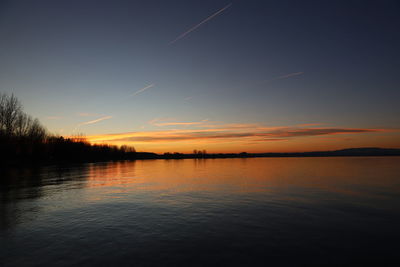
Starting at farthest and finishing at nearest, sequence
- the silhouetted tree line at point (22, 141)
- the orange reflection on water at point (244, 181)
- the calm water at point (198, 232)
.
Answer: the silhouetted tree line at point (22, 141), the orange reflection on water at point (244, 181), the calm water at point (198, 232)

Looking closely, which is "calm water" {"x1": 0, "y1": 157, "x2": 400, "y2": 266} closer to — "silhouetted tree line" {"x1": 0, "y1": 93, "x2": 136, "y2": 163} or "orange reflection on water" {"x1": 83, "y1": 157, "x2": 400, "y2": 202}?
"orange reflection on water" {"x1": 83, "y1": 157, "x2": 400, "y2": 202}

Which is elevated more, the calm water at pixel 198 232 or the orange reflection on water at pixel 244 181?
the calm water at pixel 198 232

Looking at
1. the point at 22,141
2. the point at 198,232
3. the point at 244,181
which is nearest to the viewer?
the point at 198,232

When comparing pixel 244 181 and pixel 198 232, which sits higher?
pixel 198 232

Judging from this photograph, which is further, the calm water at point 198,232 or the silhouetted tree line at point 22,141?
the silhouetted tree line at point 22,141

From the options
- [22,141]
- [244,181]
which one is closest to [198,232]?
[244,181]

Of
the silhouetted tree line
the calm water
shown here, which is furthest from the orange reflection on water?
the silhouetted tree line

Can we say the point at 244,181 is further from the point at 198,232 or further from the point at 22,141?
the point at 22,141

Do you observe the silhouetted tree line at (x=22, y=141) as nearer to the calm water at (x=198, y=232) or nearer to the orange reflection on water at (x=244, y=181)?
the orange reflection on water at (x=244, y=181)

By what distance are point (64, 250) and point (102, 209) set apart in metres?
10.7

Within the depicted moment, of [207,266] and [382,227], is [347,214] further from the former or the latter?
[207,266]

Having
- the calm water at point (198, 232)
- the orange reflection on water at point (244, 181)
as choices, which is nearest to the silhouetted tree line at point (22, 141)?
the orange reflection on water at point (244, 181)

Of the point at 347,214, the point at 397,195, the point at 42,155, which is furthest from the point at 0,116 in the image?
the point at 397,195

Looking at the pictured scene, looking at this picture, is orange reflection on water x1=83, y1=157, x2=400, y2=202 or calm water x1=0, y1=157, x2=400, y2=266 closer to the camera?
calm water x1=0, y1=157, x2=400, y2=266
